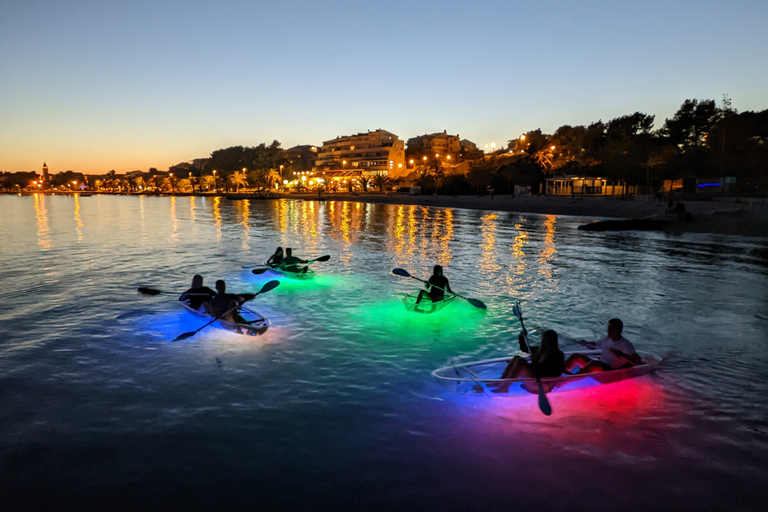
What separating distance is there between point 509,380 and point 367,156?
478 feet

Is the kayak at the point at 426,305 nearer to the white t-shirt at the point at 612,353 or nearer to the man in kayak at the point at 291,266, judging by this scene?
the white t-shirt at the point at 612,353

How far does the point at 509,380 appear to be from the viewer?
8.08m

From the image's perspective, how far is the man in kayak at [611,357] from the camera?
8.47m

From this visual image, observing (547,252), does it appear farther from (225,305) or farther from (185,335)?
(185,335)

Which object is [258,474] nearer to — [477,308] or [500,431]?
[500,431]

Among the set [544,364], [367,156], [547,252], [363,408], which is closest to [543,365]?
[544,364]

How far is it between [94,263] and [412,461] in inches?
944

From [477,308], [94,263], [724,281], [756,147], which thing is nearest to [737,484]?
[477,308]

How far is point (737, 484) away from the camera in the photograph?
20.7 ft

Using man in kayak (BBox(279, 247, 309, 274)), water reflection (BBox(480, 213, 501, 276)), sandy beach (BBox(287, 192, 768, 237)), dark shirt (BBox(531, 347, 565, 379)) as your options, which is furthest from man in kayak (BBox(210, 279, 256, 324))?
sandy beach (BBox(287, 192, 768, 237))

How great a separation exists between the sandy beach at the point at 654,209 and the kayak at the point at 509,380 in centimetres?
3588

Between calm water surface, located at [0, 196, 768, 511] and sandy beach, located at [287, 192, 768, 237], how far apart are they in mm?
24238

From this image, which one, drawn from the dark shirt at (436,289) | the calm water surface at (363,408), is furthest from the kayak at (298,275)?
the dark shirt at (436,289)

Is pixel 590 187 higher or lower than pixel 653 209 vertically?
higher
